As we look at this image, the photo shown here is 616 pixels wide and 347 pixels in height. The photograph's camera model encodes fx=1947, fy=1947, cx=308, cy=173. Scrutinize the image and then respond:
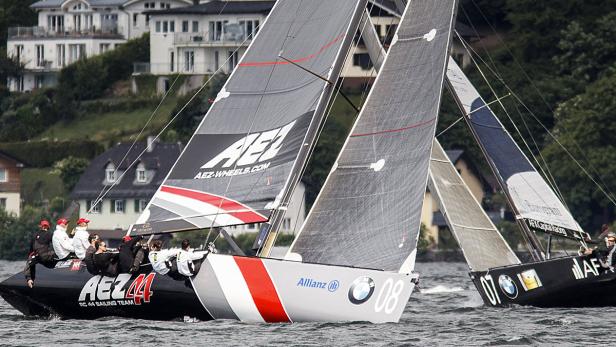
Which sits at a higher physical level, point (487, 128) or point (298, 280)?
point (487, 128)

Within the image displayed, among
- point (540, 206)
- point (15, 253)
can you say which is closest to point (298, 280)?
point (540, 206)

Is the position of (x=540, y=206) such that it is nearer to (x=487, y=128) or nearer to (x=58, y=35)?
(x=487, y=128)

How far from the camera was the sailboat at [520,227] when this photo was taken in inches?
1244

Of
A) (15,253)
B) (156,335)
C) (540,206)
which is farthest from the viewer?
(15,253)

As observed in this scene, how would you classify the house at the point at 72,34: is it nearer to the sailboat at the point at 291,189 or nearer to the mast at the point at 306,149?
the sailboat at the point at 291,189

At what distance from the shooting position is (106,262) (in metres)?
28.8

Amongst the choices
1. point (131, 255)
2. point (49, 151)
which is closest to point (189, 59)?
point (49, 151)

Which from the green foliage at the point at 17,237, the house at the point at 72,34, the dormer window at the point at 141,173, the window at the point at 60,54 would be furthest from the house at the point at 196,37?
the green foliage at the point at 17,237

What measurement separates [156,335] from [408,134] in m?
5.19

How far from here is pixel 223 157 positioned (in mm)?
29375

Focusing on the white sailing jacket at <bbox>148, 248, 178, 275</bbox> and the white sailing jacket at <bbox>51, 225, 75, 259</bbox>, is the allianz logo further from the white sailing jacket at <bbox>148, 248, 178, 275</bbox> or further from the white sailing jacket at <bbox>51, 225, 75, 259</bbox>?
the white sailing jacket at <bbox>51, 225, 75, 259</bbox>

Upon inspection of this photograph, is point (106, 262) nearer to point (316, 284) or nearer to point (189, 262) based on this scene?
point (189, 262)

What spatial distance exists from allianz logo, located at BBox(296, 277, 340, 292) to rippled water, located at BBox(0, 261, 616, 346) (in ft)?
1.95

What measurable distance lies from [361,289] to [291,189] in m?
2.47
